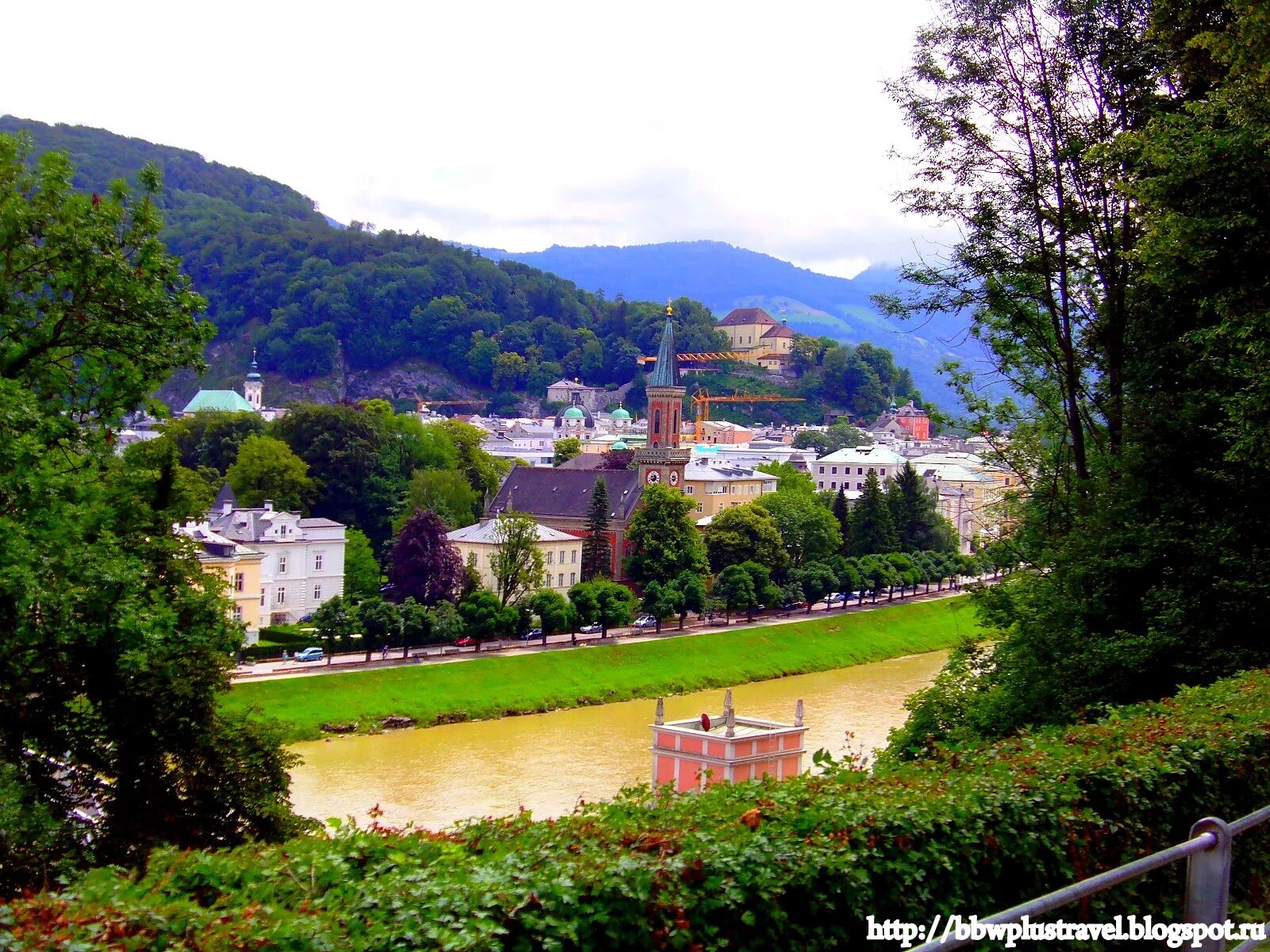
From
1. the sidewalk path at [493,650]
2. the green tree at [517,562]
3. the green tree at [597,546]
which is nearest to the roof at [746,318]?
the green tree at [597,546]

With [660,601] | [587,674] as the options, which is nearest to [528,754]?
[587,674]

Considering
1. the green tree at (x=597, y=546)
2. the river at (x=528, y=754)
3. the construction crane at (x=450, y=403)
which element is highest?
the construction crane at (x=450, y=403)

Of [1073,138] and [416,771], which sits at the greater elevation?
[1073,138]

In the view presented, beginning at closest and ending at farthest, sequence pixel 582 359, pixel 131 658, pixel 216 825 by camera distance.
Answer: pixel 131 658 → pixel 216 825 → pixel 582 359

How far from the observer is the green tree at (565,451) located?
9706 centimetres

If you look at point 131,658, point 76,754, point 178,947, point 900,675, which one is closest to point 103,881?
point 178,947

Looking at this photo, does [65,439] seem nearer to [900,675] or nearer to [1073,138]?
[1073,138]

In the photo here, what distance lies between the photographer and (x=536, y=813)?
25078mm

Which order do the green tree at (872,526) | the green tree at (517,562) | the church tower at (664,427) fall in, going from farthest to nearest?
the church tower at (664,427)
the green tree at (872,526)
the green tree at (517,562)

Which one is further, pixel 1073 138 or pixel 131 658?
pixel 1073 138

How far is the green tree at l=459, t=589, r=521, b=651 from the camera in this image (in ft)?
144

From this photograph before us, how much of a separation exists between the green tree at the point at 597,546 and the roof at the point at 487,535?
87 cm

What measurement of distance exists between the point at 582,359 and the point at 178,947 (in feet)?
551

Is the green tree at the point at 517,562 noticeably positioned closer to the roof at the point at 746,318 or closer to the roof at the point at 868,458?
the roof at the point at 868,458
